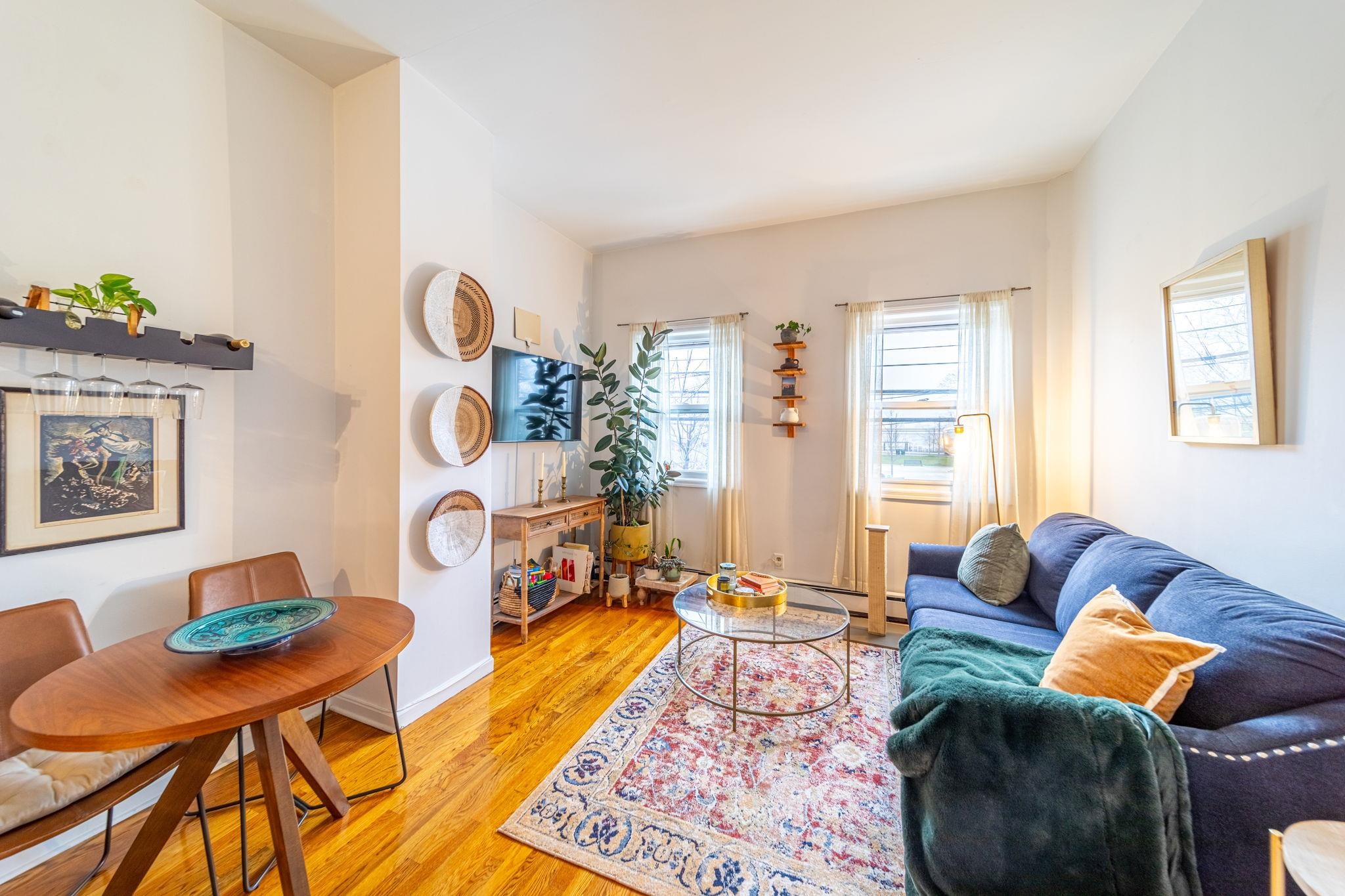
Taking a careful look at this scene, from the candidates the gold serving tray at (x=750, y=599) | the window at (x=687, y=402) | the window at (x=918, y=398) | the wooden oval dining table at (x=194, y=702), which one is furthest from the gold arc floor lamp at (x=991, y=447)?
the wooden oval dining table at (x=194, y=702)

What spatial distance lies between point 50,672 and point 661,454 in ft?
11.0

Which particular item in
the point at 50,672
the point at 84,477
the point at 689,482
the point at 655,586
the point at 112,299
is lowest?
the point at 655,586

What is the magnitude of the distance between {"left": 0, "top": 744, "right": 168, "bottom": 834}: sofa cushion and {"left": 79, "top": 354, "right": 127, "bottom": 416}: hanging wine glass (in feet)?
3.26

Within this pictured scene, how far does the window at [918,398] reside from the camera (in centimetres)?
337

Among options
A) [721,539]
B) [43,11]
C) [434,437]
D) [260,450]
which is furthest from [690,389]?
[43,11]

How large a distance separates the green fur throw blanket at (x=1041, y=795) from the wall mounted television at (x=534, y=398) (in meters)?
2.64

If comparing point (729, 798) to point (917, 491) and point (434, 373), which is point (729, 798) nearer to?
point (434, 373)

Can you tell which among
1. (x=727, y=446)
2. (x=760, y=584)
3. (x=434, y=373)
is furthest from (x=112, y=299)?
(x=727, y=446)

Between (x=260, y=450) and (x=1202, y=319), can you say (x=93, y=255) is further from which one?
(x=1202, y=319)

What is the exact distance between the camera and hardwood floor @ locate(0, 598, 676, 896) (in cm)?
137

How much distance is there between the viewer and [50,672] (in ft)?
4.36

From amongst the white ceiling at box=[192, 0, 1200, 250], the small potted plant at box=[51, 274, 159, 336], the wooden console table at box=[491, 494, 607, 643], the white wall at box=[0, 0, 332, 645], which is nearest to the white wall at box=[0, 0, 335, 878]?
the white wall at box=[0, 0, 332, 645]

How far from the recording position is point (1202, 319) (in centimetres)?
174

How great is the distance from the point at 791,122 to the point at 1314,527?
2584mm
